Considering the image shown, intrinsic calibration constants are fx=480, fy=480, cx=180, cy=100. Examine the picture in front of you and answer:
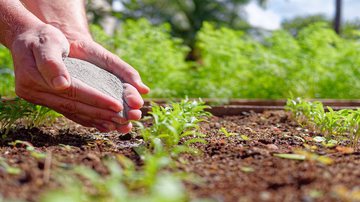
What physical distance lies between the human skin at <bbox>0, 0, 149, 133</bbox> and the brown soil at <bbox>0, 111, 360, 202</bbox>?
16 cm

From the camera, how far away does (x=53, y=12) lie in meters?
3.17

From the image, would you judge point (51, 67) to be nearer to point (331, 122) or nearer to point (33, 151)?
point (33, 151)

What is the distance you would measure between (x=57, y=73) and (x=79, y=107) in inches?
10.8

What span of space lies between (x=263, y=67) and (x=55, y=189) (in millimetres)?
4636

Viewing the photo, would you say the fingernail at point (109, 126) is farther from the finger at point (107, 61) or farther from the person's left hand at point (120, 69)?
the finger at point (107, 61)

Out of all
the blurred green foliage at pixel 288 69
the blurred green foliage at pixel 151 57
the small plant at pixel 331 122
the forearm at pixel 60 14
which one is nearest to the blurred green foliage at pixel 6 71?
the blurred green foliage at pixel 151 57

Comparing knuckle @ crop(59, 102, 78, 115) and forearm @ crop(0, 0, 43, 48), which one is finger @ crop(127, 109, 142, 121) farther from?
forearm @ crop(0, 0, 43, 48)

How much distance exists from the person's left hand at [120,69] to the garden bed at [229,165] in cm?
19

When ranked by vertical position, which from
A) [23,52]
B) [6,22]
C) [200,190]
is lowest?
[200,190]

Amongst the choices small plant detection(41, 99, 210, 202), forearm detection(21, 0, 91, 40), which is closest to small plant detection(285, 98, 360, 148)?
small plant detection(41, 99, 210, 202)

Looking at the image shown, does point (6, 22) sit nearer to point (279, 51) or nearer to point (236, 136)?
point (236, 136)

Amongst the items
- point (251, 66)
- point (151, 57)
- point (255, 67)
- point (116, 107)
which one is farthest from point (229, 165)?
point (251, 66)

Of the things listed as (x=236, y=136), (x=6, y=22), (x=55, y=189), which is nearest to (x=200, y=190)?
(x=55, y=189)

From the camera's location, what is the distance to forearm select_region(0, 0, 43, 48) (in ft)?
8.22
